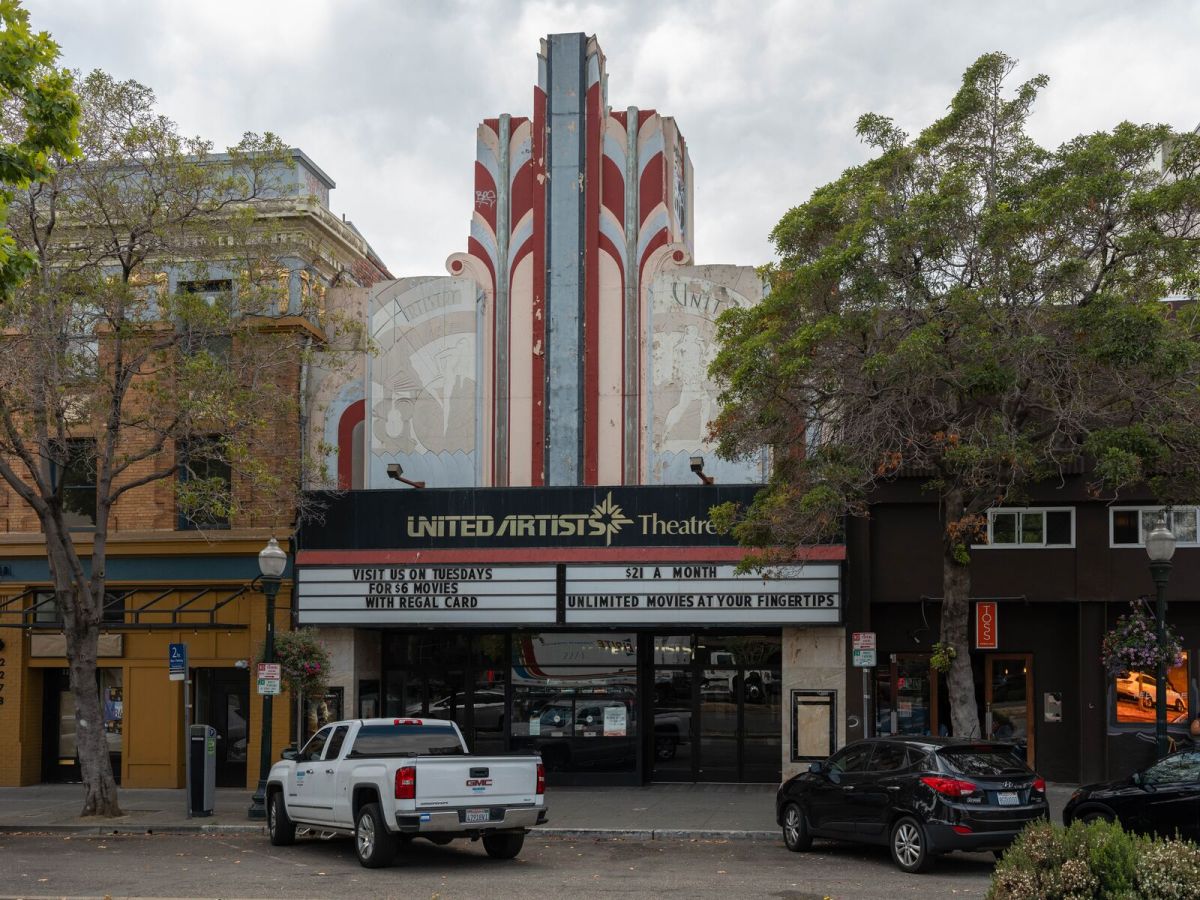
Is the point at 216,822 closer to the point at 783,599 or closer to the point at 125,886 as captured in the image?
the point at 125,886

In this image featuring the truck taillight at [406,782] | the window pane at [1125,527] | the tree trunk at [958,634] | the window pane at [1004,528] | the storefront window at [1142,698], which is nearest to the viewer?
the truck taillight at [406,782]

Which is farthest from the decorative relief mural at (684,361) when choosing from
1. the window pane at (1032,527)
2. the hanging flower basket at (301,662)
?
the hanging flower basket at (301,662)

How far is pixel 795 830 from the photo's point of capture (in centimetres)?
1791

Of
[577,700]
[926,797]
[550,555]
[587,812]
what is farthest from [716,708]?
[926,797]

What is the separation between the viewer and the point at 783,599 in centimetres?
2467

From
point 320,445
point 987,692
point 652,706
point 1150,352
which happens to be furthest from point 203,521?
point 1150,352

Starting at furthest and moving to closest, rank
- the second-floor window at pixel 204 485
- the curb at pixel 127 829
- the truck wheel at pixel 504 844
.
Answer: the second-floor window at pixel 204 485 → the curb at pixel 127 829 → the truck wheel at pixel 504 844

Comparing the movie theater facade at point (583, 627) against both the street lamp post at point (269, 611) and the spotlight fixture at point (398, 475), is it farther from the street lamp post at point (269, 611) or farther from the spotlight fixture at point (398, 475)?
the street lamp post at point (269, 611)

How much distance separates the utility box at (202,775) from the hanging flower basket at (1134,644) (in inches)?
581

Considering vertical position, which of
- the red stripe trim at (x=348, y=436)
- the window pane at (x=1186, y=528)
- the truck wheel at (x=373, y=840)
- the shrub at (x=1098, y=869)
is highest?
the red stripe trim at (x=348, y=436)

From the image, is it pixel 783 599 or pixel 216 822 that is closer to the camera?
pixel 216 822

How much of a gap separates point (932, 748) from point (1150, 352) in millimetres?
5745

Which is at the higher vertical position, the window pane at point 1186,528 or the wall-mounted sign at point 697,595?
the window pane at point 1186,528

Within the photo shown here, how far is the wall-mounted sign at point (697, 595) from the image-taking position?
80.4 ft
